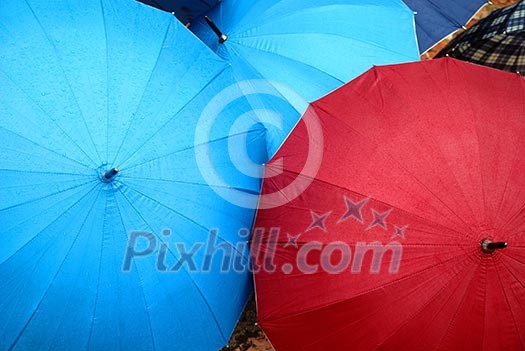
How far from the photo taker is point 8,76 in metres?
2.77

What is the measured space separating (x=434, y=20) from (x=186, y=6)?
1701 millimetres

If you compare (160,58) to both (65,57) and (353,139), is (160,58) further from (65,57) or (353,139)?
(353,139)

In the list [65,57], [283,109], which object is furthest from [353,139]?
[65,57]

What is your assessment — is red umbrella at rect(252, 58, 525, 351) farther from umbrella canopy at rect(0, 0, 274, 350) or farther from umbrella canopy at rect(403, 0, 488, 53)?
umbrella canopy at rect(403, 0, 488, 53)

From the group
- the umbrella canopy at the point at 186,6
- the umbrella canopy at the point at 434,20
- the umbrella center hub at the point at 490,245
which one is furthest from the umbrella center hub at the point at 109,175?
the umbrella canopy at the point at 434,20

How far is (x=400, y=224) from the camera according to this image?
279 cm

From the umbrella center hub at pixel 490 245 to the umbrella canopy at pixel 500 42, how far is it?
1579 millimetres

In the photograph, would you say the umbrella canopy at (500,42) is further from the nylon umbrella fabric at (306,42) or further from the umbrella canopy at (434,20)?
the nylon umbrella fabric at (306,42)

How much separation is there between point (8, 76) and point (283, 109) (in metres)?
1.48

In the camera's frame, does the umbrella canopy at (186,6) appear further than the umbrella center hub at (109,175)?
Yes

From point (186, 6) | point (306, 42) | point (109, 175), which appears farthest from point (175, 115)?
point (186, 6)

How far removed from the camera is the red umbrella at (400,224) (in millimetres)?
2736

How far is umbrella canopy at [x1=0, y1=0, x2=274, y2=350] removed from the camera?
2.69 m

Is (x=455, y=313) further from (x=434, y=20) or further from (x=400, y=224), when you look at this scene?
(x=434, y=20)
